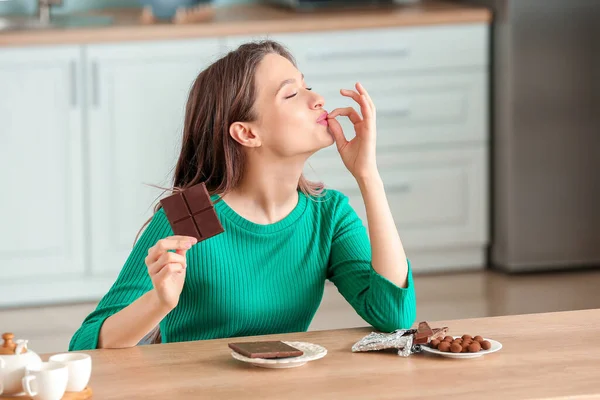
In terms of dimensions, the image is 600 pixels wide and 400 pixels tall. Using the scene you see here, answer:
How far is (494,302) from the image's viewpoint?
3943 mm

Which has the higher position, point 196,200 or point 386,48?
point 386,48

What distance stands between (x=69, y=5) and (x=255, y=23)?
1.01 m

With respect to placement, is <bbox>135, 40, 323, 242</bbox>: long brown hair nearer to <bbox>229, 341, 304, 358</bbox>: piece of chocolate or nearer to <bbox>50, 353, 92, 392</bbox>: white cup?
<bbox>229, 341, 304, 358</bbox>: piece of chocolate

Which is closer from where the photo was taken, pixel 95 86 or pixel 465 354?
pixel 465 354

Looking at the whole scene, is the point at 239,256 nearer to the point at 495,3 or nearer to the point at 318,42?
the point at 318,42

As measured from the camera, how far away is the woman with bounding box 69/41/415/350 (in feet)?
6.02

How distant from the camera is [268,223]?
1932mm

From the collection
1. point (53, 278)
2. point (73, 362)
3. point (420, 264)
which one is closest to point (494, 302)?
point (420, 264)

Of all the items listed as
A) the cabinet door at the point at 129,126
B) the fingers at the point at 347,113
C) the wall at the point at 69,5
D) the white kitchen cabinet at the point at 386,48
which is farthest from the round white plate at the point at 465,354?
the wall at the point at 69,5

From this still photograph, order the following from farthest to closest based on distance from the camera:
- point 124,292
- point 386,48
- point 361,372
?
point 386,48
point 124,292
point 361,372

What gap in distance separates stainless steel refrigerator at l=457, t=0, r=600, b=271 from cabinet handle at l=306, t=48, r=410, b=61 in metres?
0.43

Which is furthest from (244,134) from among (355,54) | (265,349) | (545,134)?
→ (545,134)

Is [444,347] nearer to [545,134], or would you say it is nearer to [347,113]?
[347,113]

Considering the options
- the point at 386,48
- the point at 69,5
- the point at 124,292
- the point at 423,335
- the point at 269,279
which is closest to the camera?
the point at 423,335
